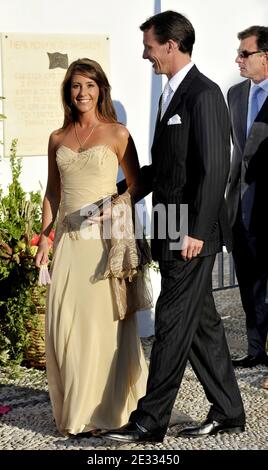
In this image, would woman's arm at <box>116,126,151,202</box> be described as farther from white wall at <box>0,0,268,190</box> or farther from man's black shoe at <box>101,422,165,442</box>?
white wall at <box>0,0,268,190</box>

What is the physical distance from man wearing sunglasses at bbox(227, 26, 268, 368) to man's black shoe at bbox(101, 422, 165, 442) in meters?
1.90

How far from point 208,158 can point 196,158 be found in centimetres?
8

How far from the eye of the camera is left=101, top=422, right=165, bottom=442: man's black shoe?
187 inches

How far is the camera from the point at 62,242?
206 inches

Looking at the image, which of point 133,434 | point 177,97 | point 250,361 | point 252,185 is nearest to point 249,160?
point 252,185

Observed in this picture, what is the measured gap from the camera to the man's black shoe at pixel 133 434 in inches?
187

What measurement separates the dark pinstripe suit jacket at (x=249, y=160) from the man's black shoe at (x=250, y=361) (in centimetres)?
73

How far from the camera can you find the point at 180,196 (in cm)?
478

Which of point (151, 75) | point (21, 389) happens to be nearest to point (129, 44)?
point (151, 75)

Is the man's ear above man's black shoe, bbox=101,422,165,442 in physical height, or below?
above

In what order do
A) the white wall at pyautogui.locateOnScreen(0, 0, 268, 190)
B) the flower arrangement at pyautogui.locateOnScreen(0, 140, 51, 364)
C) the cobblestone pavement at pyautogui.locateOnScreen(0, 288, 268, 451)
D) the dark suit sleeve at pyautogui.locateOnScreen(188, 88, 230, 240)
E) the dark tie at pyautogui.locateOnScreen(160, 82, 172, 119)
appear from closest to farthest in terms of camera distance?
1. the dark suit sleeve at pyautogui.locateOnScreen(188, 88, 230, 240)
2. the dark tie at pyautogui.locateOnScreen(160, 82, 172, 119)
3. the cobblestone pavement at pyautogui.locateOnScreen(0, 288, 268, 451)
4. the flower arrangement at pyautogui.locateOnScreen(0, 140, 51, 364)
5. the white wall at pyautogui.locateOnScreen(0, 0, 268, 190)

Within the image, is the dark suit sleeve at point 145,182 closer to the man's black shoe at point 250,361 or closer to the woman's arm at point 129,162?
the woman's arm at point 129,162

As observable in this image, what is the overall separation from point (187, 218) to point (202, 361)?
742 mm

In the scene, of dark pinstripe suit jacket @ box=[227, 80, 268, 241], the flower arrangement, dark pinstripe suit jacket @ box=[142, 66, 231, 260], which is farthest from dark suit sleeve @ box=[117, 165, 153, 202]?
dark pinstripe suit jacket @ box=[227, 80, 268, 241]
